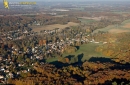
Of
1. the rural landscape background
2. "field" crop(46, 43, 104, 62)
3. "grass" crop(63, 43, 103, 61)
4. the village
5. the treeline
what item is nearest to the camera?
the treeline

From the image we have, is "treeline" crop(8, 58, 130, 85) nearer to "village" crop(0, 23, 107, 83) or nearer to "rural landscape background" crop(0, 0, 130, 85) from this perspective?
"rural landscape background" crop(0, 0, 130, 85)

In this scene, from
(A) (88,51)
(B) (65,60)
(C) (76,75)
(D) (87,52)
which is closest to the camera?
(C) (76,75)

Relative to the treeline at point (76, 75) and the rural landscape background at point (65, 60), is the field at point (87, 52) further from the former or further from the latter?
the treeline at point (76, 75)

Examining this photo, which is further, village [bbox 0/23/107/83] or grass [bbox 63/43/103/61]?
grass [bbox 63/43/103/61]

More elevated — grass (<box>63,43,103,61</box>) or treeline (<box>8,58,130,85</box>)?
treeline (<box>8,58,130,85</box>)

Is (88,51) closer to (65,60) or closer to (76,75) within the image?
(65,60)

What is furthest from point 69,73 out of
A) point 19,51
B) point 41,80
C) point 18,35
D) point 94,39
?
point 18,35

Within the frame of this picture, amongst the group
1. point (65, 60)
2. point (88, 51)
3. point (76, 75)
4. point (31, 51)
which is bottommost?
point (88, 51)

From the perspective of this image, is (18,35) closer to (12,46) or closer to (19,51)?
(12,46)

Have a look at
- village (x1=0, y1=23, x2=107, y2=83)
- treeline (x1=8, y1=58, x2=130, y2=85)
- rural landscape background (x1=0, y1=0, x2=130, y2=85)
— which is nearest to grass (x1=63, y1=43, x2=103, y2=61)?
rural landscape background (x1=0, y1=0, x2=130, y2=85)

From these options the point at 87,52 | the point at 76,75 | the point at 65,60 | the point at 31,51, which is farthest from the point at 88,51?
the point at 76,75

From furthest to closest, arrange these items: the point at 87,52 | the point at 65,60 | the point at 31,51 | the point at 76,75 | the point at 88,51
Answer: the point at 88,51
the point at 31,51
the point at 87,52
the point at 65,60
the point at 76,75
